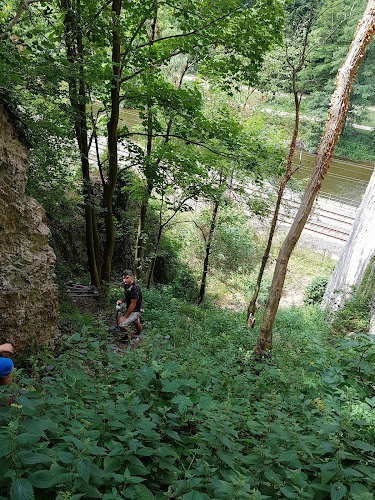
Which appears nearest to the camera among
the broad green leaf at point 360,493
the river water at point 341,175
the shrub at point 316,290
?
the broad green leaf at point 360,493

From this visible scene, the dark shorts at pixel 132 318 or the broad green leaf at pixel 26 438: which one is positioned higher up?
the broad green leaf at pixel 26 438

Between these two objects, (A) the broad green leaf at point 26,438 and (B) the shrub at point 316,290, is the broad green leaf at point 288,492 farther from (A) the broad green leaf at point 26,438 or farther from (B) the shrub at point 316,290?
(B) the shrub at point 316,290

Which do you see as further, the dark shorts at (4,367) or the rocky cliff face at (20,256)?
the rocky cliff face at (20,256)

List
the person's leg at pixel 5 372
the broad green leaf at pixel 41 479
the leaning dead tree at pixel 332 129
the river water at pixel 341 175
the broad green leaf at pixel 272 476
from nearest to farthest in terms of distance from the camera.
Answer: the broad green leaf at pixel 41 479
the broad green leaf at pixel 272 476
the person's leg at pixel 5 372
the leaning dead tree at pixel 332 129
the river water at pixel 341 175

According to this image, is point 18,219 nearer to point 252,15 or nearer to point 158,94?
point 158,94

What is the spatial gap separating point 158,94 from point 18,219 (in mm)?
4193

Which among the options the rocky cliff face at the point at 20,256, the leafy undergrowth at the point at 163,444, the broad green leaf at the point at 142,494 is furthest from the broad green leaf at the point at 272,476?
the rocky cliff face at the point at 20,256

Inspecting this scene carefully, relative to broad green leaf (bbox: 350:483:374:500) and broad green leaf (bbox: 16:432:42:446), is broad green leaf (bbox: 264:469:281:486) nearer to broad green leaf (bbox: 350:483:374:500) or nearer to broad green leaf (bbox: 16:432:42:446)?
broad green leaf (bbox: 350:483:374:500)

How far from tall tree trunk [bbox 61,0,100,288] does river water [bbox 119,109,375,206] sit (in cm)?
2118

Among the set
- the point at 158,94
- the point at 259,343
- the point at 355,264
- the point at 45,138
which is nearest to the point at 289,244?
the point at 259,343

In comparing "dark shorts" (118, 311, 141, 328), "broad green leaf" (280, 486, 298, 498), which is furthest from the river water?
"broad green leaf" (280, 486, 298, 498)

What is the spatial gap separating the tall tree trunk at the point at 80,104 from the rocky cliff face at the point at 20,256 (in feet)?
4.76

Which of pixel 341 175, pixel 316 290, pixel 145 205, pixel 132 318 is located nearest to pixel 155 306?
pixel 132 318

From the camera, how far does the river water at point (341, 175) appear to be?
28344 mm
